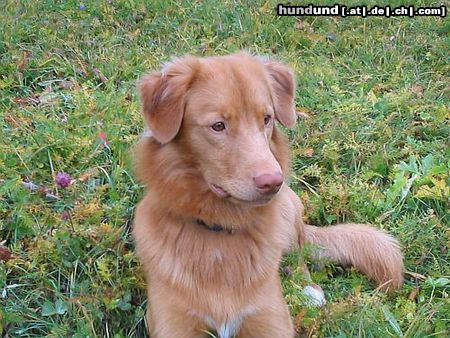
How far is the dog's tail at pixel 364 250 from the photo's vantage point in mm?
3590

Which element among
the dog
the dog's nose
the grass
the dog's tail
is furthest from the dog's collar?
the dog's tail

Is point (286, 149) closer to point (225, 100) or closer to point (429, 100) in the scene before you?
point (225, 100)

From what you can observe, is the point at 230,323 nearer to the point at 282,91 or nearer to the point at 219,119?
the point at 219,119

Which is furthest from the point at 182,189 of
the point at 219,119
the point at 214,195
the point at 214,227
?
the point at 219,119

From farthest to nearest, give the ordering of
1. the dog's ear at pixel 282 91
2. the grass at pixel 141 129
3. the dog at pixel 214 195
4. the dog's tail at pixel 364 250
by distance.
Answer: the dog's tail at pixel 364 250 < the grass at pixel 141 129 < the dog's ear at pixel 282 91 < the dog at pixel 214 195

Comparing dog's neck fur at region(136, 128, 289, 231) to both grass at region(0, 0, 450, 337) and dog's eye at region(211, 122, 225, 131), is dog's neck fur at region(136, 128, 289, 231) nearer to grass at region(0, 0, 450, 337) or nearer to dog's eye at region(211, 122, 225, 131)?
dog's eye at region(211, 122, 225, 131)

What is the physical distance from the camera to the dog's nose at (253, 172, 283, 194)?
253 cm

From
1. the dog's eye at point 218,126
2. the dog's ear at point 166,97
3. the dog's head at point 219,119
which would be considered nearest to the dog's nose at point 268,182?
the dog's head at point 219,119

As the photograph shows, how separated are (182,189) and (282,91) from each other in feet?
2.24

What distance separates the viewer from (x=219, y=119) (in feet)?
8.87

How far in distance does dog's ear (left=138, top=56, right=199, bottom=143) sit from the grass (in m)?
0.84

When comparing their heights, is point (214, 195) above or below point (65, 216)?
above

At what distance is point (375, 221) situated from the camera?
402cm

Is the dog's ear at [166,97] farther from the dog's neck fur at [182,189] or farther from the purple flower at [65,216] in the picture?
the purple flower at [65,216]
